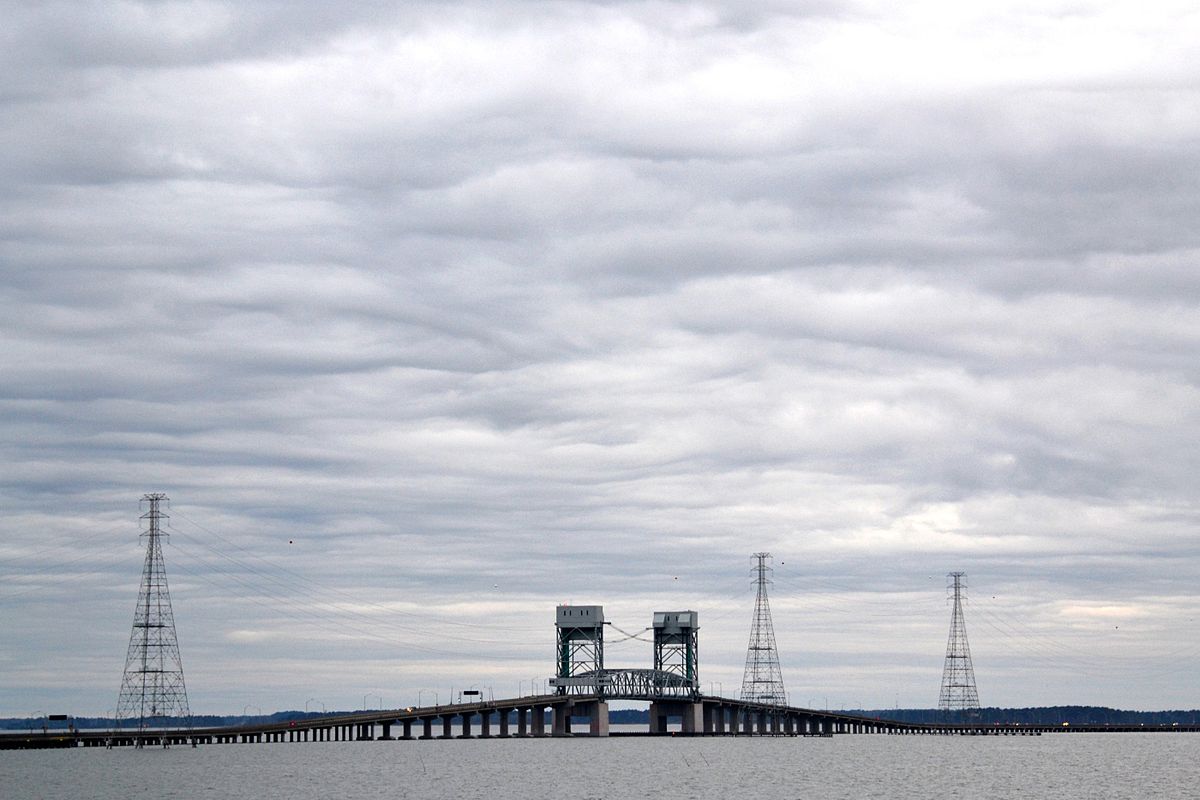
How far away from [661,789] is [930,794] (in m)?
24.1

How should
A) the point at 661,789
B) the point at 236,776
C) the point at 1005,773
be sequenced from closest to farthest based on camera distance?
the point at 661,789
the point at 236,776
the point at 1005,773

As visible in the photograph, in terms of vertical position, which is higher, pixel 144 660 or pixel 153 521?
pixel 153 521

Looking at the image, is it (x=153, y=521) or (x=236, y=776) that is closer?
(x=236, y=776)

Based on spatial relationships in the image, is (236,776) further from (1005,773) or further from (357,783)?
(1005,773)

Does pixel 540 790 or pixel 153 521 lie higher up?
pixel 153 521

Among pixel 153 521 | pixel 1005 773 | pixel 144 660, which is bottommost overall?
pixel 1005 773

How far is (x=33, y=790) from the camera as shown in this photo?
153375 mm

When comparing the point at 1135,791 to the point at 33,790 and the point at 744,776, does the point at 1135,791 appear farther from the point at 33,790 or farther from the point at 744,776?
the point at 33,790

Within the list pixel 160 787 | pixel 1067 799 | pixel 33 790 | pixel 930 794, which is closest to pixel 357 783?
pixel 160 787

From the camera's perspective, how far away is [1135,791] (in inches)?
5994

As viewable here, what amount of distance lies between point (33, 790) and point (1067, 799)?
9421 centimetres

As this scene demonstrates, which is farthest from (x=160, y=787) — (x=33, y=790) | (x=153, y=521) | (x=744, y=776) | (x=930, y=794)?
(x=930, y=794)

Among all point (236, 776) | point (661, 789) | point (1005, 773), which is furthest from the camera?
point (1005, 773)

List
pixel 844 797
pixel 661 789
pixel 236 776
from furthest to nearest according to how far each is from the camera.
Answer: pixel 236 776 → pixel 661 789 → pixel 844 797
